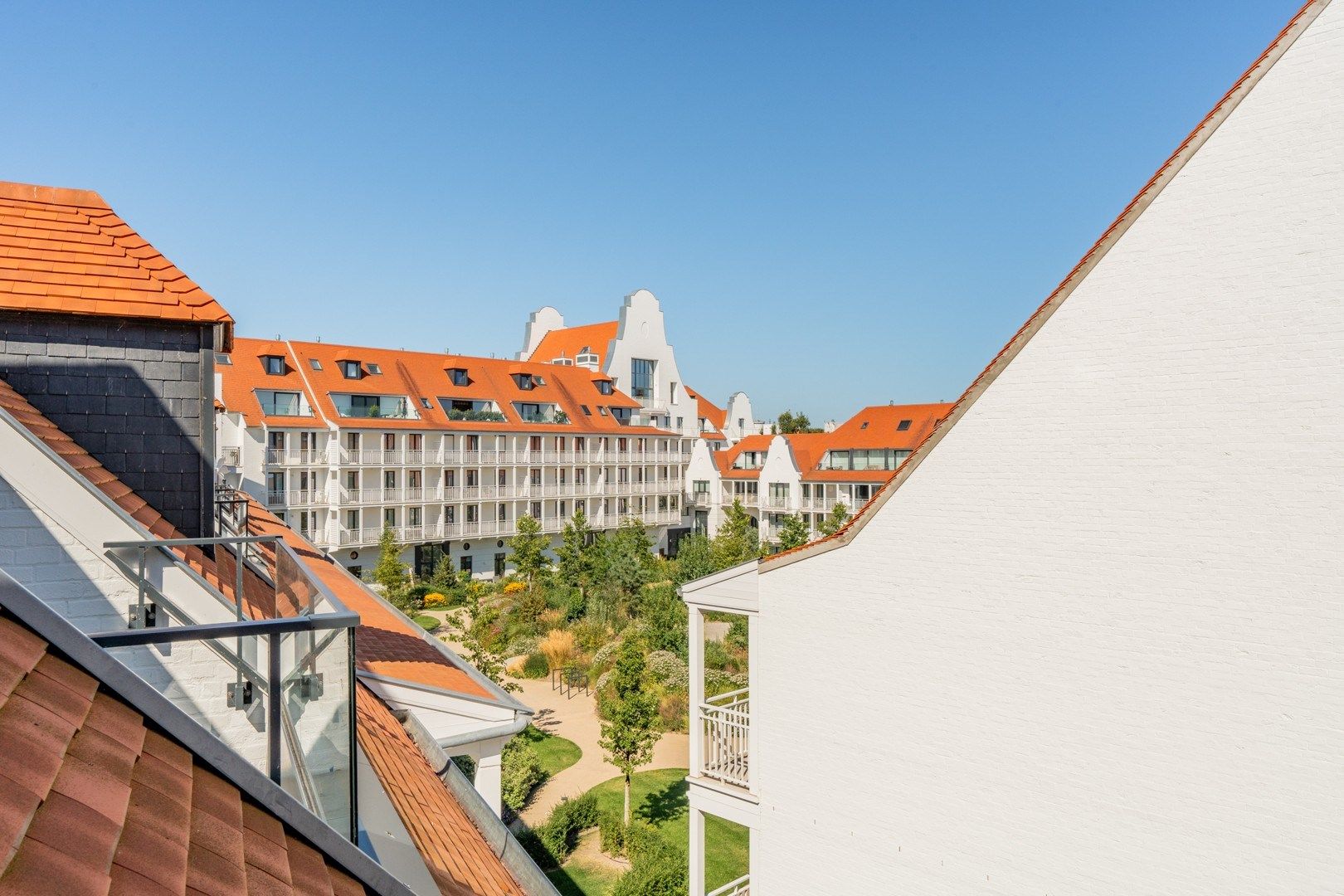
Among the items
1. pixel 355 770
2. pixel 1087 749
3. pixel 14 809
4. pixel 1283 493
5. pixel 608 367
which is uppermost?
pixel 608 367

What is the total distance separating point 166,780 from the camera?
219 centimetres

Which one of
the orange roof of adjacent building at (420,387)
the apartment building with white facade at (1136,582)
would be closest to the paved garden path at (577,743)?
the apartment building with white facade at (1136,582)

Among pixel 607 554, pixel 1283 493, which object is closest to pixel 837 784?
pixel 1283 493

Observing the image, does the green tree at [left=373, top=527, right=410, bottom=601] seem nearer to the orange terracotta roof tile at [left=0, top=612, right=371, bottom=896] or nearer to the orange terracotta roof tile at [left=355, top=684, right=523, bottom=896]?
the orange terracotta roof tile at [left=355, top=684, right=523, bottom=896]

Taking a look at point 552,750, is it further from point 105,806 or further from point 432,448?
point 432,448

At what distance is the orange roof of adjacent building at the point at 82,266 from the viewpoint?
6.80 m

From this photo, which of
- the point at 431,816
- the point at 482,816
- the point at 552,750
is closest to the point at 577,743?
the point at 552,750

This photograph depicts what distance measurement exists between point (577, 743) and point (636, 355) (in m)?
39.3

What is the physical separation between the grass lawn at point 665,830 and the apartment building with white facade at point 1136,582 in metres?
4.13

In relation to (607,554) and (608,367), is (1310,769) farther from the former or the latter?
(608,367)

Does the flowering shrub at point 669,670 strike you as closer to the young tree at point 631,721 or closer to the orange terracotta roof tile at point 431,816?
the young tree at point 631,721

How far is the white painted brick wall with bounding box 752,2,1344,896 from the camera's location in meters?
7.25

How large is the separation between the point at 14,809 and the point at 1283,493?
9.20 meters

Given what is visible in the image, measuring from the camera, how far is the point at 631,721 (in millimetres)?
16516
